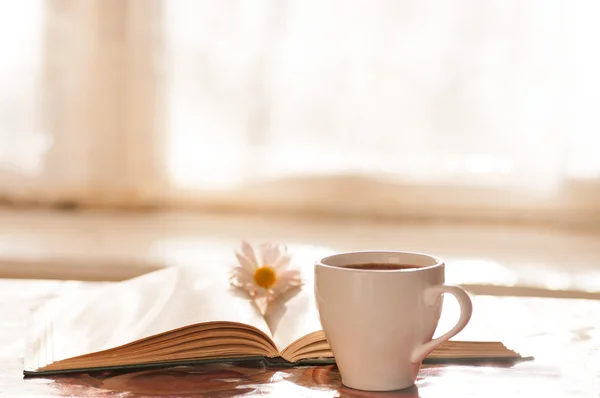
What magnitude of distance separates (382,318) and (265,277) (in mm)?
260

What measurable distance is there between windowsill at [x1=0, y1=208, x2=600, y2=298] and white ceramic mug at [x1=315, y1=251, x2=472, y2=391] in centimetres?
56

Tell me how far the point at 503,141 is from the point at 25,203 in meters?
1.14

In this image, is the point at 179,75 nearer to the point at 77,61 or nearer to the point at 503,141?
the point at 77,61

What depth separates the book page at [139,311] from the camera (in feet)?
2.30

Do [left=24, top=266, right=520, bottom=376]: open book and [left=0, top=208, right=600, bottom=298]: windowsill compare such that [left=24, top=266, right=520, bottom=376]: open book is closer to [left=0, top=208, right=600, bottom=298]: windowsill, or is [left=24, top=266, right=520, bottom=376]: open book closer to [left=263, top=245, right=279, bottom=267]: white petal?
[left=263, top=245, right=279, bottom=267]: white petal

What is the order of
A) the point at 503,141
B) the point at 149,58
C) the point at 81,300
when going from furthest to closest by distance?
the point at 149,58, the point at 503,141, the point at 81,300

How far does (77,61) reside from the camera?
1.88 metres

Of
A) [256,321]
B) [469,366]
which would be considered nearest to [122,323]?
[256,321]

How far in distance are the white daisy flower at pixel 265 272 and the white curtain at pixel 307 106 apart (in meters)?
0.94

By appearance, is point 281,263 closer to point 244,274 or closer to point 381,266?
point 244,274

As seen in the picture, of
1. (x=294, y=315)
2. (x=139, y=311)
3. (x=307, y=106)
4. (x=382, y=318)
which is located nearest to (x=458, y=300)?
(x=382, y=318)

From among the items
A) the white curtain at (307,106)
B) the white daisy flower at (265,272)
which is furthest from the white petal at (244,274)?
the white curtain at (307,106)

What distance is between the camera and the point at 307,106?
1.78m

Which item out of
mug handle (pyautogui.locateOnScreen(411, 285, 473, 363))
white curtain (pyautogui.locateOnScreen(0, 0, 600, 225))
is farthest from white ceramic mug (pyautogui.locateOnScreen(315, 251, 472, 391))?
white curtain (pyautogui.locateOnScreen(0, 0, 600, 225))
